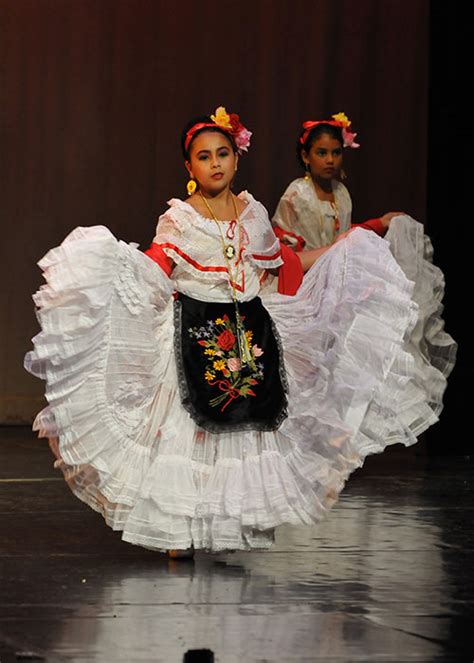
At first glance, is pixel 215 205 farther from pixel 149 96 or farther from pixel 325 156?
pixel 149 96

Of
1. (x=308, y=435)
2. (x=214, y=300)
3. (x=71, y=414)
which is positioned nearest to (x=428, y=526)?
(x=308, y=435)

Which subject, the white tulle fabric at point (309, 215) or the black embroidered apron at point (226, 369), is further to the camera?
the white tulle fabric at point (309, 215)

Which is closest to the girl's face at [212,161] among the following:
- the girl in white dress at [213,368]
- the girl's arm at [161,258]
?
the girl in white dress at [213,368]

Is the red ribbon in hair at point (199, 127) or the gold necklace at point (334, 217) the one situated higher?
the red ribbon in hair at point (199, 127)

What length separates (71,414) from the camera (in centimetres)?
360

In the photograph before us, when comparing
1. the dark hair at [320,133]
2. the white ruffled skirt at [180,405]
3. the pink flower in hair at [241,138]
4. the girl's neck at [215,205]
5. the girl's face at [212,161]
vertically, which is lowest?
the white ruffled skirt at [180,405]

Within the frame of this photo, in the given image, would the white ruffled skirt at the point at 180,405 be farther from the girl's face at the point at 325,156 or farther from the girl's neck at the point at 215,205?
the girl's face at the point at 325,156

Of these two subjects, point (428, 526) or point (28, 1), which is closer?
point (428, 526)

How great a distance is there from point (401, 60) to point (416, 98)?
220 mm

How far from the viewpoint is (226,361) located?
12.7 ft

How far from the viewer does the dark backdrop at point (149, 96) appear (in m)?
7.67

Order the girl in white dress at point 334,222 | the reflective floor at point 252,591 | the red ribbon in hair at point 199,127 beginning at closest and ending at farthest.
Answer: the reflective floor at point 252,591 → the red ribbon in hair at point 199,127 → the girl in white dress at point 334,222

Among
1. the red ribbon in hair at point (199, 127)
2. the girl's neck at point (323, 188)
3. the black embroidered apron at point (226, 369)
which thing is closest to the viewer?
the black embroidered apron at point (226, 369)

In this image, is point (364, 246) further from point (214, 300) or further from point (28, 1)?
point (28, 1)
